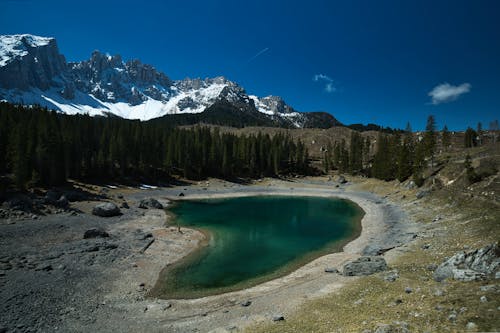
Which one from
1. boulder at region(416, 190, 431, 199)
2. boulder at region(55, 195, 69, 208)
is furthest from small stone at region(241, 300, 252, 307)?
boulder at region(416, 190, 431, 199)

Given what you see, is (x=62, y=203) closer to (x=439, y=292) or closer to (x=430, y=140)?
(x=439, y=292)

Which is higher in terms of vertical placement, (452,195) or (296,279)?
(452,195)

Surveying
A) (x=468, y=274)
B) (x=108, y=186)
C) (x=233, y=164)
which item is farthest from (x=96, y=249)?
(x=233, y=164)

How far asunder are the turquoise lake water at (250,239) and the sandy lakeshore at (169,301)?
180cm

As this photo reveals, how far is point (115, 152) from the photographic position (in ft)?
295

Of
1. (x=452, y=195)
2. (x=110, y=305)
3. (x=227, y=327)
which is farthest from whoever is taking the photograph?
(x=452, y=195)

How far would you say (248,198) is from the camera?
87500mm

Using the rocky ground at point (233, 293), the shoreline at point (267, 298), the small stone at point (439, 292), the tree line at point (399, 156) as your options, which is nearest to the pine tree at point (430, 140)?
the tree line at point (399, 156)

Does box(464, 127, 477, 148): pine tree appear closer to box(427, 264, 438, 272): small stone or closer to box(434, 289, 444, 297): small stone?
box(427, 264, 438, 272): small stone

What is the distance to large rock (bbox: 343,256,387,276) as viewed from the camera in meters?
23.9

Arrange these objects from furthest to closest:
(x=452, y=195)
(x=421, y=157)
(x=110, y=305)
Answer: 1. (x=421, y=157)
2. (x=452, y=195)
3. (x=110, y=305)

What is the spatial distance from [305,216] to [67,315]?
4946 centimetres

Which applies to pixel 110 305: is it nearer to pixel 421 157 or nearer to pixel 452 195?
pixel 452 195

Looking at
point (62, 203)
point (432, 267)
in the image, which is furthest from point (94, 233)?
point (432, 267)
